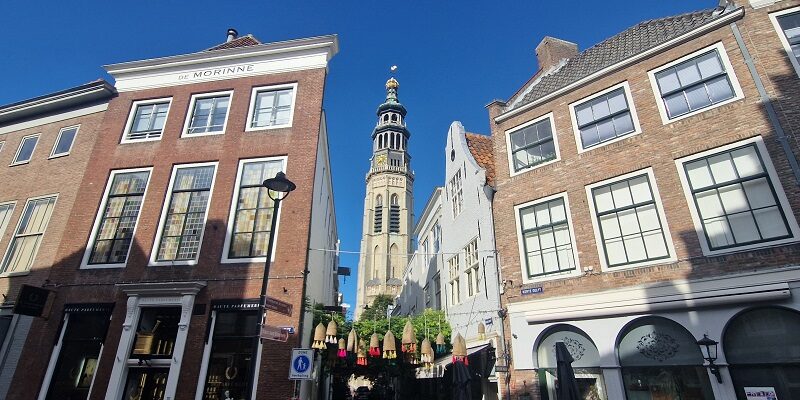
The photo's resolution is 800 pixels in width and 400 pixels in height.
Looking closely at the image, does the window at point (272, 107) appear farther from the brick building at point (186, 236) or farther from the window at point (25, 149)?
the window at point (25, 149)

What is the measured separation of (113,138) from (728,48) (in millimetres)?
19581

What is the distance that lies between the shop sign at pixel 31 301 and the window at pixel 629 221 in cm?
1609

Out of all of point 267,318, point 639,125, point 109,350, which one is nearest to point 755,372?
point 639,125

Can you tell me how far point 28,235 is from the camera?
1403cm

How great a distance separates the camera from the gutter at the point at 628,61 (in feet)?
32.5

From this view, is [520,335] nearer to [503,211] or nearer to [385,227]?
[503,211]

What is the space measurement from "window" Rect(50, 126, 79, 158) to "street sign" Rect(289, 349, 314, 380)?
536 inches

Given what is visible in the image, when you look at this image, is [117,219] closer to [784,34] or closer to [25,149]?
[25,149]

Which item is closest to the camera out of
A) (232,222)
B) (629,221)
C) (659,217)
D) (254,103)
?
(659,217)

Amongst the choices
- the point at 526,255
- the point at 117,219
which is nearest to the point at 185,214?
the point at 117,219

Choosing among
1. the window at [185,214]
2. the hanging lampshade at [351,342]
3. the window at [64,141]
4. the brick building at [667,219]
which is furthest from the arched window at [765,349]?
the window at [64,141]

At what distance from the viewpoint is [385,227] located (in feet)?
230

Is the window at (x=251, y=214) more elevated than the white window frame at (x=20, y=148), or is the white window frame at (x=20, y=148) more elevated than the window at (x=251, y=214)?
the white window frame at (x=20, y=148)

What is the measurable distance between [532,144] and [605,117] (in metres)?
2.24
